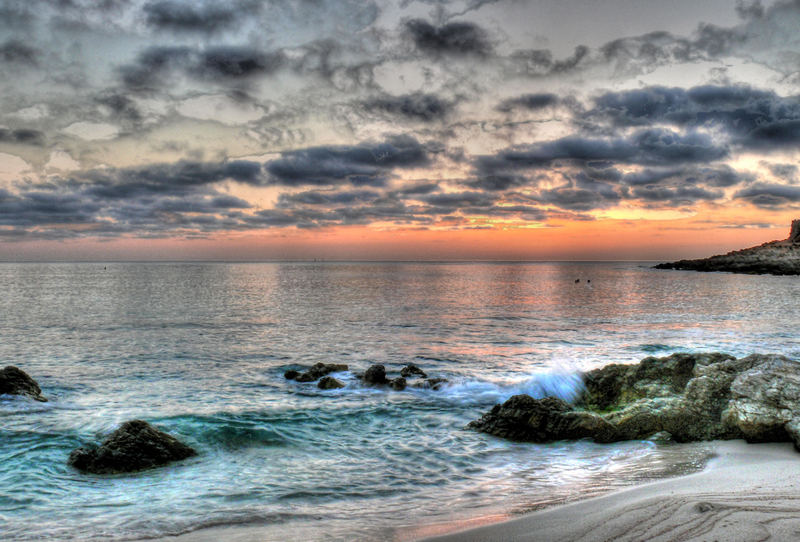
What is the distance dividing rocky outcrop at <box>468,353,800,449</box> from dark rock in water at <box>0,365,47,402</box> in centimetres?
1436

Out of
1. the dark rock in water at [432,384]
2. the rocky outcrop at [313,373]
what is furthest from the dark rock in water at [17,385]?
the dark rock in water at [432,384]

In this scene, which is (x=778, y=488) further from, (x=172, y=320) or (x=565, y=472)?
(x=172, y=320)

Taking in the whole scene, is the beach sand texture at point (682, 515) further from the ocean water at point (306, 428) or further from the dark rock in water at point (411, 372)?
the dark rock in water at point (411, 372)

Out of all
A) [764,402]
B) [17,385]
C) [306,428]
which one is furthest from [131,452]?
[764,402]

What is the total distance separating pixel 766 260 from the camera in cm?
13550

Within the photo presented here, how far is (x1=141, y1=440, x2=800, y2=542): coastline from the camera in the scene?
5.26 metres

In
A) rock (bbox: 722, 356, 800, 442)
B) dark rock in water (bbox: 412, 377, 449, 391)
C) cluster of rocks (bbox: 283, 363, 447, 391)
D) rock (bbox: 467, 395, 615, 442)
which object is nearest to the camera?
rock (bbox: 722, 356, 800, 442)

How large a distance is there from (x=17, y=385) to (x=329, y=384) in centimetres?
1009

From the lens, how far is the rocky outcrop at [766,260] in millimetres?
125312

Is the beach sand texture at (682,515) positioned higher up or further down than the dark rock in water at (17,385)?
higher up

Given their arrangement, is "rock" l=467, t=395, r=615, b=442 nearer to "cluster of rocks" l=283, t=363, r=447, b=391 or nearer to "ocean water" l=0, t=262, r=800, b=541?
"ocean water" l=0, t=262, r=800, b=541

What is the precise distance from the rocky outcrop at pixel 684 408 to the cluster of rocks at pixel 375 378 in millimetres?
5439

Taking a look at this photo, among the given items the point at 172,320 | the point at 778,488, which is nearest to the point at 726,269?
the point at 172,320

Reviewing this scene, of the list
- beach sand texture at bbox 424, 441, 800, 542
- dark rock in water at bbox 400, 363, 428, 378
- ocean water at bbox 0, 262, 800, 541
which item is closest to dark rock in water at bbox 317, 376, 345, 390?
ocean water at bbox 0, 262, 800, 541
